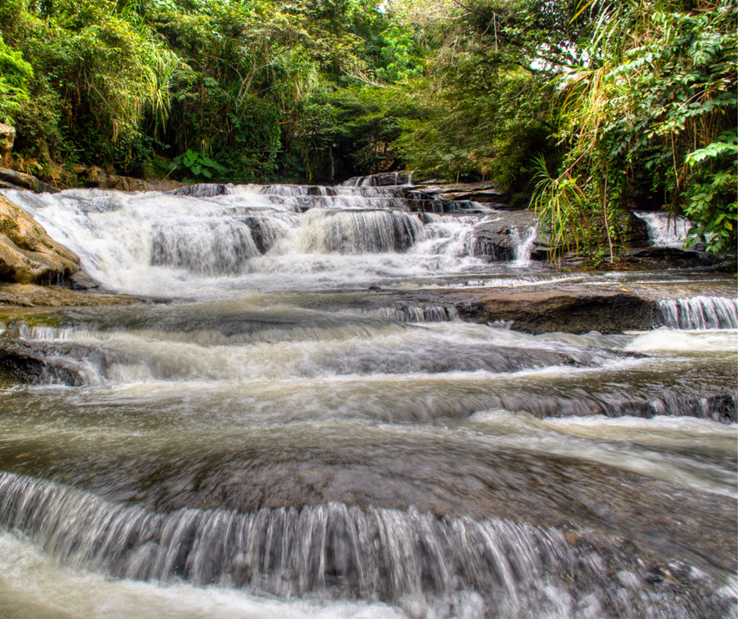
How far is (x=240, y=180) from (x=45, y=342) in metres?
13.5

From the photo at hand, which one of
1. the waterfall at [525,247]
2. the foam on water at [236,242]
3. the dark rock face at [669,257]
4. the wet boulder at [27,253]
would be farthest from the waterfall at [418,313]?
the dark rock face at [669,257]

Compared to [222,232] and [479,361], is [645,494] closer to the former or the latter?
[479,361]

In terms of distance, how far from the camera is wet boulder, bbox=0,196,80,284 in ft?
16.7

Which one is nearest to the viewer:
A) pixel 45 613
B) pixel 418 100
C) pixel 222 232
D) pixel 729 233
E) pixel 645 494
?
pixel 45 613

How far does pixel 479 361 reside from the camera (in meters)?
3.50

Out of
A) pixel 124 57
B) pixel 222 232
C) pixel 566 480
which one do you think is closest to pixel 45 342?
pixel 566 480

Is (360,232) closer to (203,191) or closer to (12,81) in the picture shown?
(203,191)

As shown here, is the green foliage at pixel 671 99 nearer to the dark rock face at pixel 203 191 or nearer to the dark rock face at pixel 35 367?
the dark rock face at pixel 35 367

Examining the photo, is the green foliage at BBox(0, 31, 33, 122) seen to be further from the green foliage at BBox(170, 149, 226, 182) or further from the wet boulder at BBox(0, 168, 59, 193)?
the green foliage at BBox(170, 149, 226, 182)

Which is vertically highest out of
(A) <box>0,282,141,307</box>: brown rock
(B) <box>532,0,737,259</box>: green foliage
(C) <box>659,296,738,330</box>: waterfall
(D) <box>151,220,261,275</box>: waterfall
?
(B) <box>532,0,737,259</box>: green foliage

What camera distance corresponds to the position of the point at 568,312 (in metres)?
4.60

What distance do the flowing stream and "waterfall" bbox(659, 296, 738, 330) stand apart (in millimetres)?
21

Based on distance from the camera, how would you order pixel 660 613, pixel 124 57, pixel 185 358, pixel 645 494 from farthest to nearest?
pixel 124 57 → pixel 185 358 → pixel 645 494 → pixel 660 613

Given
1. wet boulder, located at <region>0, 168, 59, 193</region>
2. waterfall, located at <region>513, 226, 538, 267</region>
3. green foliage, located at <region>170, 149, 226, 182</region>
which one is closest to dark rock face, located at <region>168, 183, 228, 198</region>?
green foliage, located at <region>170, 149, 226, 182</region>
